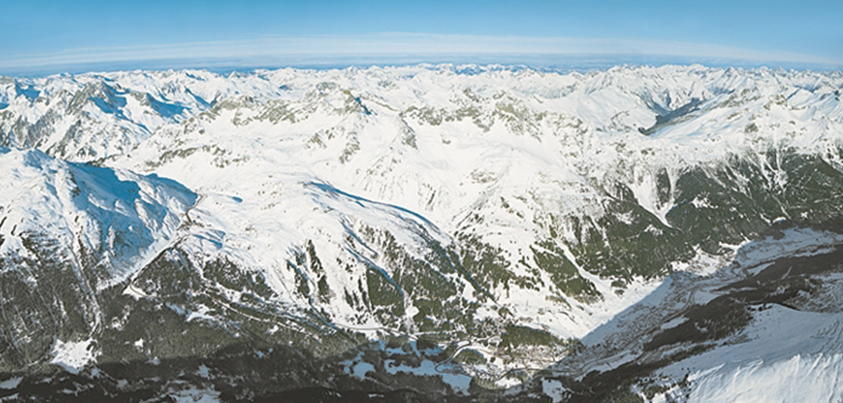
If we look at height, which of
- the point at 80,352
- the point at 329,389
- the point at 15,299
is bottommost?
the point at 329,389

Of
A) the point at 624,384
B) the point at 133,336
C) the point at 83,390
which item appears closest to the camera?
the point at 624,384

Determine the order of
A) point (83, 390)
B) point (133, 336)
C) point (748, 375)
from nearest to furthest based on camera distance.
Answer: point (748, 375) < point (83, 390) < point (133, 336)

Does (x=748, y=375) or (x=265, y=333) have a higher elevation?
(x=748, y=375)

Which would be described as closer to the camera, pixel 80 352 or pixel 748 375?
pixel 748 375

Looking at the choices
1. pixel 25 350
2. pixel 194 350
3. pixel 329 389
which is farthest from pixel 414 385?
pixel 25 350

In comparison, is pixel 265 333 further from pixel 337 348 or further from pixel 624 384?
pixel 624 384

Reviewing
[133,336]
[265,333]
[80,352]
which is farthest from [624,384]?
[80,352]

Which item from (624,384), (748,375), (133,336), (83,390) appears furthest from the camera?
(133,336)

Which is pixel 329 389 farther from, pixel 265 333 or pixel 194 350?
pixel 194 350

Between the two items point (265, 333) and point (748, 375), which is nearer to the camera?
point (748, 375)
